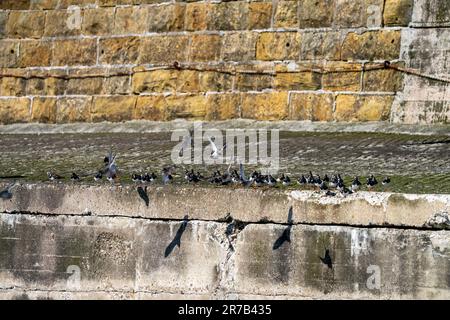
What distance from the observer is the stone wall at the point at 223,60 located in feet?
37.3

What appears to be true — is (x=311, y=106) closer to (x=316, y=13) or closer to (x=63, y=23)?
(x=316, y=13)

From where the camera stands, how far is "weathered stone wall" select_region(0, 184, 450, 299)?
6945 mm

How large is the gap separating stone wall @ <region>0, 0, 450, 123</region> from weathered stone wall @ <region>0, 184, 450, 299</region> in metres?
4.08

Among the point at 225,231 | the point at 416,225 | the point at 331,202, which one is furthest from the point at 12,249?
the point at 416,225

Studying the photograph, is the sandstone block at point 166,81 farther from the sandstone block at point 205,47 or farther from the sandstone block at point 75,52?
the sandstone block at point 75,52

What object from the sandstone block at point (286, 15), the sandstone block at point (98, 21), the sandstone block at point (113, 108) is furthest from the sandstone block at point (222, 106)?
the sandstone block at point (98, 21)

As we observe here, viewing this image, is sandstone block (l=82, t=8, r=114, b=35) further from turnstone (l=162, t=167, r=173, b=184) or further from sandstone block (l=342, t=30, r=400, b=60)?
turnstone (l=162, t=167, r=173, b=184)

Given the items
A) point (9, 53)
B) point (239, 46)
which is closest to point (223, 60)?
point (239, 46)

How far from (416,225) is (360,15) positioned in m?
5.03

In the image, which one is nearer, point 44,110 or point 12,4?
point 44,110

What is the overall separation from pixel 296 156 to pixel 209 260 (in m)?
2.30

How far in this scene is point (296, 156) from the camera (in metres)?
9.70

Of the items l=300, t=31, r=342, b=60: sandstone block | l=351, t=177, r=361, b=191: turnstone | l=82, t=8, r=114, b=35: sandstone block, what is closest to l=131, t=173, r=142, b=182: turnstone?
l=351, t=177, r=361, b=191: turnstone

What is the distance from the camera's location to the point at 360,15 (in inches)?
458
